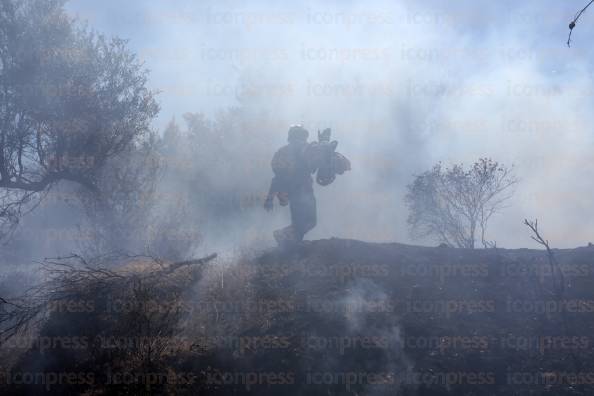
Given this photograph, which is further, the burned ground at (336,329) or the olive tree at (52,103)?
the olive tree at (52,103)

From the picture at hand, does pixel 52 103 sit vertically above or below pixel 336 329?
above

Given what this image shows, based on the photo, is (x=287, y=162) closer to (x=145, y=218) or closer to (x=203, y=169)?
(x=145, y=218)

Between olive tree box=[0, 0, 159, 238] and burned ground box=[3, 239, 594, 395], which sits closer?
burned ground box=[3, 239, 594, 395]

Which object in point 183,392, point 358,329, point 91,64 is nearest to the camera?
point 183,392

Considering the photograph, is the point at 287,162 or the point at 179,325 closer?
the point at 179,325

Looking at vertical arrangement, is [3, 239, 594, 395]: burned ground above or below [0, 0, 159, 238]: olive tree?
below

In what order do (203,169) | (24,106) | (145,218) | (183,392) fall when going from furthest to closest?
1. (203,169)
2. (145,218)
3. (24,106)
4. (183,392)

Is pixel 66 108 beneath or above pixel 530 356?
above

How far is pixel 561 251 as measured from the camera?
35.5 feet

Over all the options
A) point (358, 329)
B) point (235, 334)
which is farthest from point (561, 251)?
point (235, 334)

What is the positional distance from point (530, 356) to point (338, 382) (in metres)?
2.89

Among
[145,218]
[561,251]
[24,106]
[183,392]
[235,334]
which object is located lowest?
[183,392]

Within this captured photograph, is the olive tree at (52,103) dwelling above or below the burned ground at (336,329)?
above

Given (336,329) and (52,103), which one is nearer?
(336,329)
